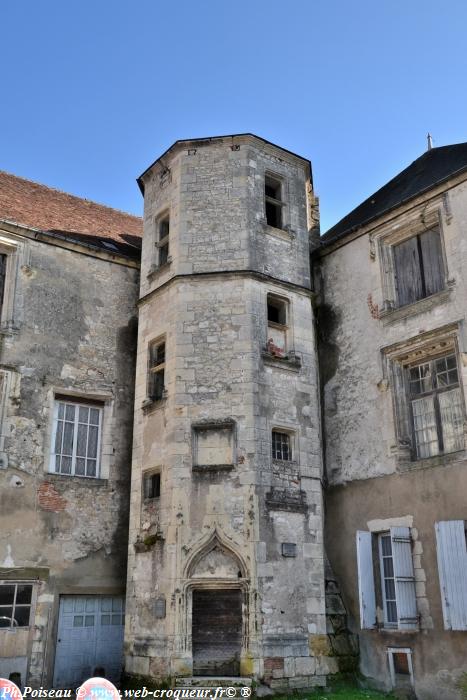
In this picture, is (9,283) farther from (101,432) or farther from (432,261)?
(432,261)

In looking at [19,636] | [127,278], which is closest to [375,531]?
[19,636]

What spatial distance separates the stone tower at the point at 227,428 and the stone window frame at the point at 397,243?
1.50m

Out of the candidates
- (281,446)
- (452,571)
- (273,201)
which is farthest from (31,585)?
(273,201)

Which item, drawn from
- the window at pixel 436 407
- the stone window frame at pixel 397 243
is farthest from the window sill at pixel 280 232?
the window at pixel 436 407

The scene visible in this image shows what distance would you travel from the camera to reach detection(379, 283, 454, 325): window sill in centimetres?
1162

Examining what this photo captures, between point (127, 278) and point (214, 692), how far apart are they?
8.08 m

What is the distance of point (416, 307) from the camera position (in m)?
12.0

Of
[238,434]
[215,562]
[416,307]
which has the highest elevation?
[416,307]

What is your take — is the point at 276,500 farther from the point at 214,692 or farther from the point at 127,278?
the point at 127,278

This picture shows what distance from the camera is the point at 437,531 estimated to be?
412 inches

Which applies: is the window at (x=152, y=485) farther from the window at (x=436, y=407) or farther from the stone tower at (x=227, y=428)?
the window at (x=436, y=407)

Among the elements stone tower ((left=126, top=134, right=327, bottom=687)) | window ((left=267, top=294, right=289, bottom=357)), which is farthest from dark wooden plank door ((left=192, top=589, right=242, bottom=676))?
window ((left=267, top=294, right=289, bottom=357))

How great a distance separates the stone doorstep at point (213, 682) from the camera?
1016 cm

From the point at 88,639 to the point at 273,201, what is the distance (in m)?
8.79
